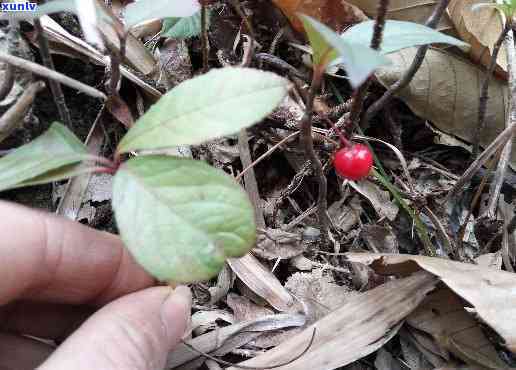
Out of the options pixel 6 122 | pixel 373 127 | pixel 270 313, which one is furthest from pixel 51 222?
pixel 373 127

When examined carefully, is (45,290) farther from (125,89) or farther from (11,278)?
(125,89)

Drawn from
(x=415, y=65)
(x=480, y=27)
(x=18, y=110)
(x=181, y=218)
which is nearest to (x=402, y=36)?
(x=415, y=65)

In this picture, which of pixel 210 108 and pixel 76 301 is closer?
pixel 210 108

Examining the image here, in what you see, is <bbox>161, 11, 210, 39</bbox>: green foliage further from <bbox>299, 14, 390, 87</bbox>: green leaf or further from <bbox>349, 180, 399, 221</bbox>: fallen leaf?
<bbox>299, 14, 390, 87</bbox>: green leaf

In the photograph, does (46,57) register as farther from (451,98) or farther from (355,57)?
(451,98)

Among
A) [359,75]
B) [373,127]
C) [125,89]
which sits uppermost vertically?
[359,75]

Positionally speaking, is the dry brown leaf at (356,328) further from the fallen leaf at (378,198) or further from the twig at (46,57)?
the twig at (46,57)

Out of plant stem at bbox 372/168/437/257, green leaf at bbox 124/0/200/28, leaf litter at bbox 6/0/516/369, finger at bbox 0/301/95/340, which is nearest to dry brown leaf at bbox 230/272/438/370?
leaf litter at bbox 6/0/516/369

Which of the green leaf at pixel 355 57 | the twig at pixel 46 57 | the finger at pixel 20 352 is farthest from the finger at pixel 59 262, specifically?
the green leaf at pixel 355 57
